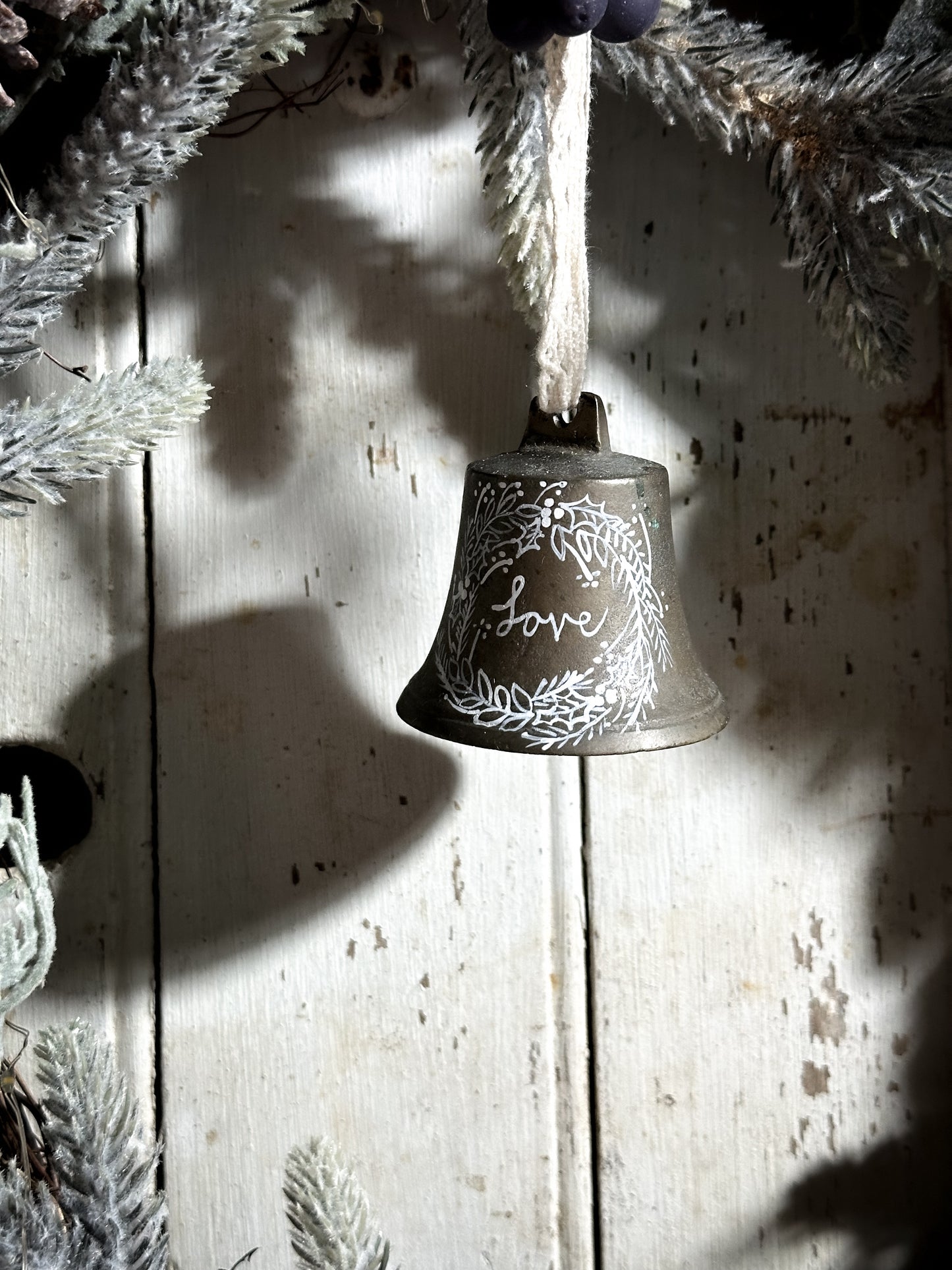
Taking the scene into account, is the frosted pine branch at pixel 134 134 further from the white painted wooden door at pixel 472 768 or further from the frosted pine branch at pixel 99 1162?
the frosted pine branch at pixel 99 1162

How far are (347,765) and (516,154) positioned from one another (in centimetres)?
41

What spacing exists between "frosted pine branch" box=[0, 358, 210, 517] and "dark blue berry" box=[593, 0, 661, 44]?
0.86ft

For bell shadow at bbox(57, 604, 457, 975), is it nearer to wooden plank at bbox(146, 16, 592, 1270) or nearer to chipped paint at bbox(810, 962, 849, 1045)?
wooden plank at bbox(146, 16, 592, 1270)

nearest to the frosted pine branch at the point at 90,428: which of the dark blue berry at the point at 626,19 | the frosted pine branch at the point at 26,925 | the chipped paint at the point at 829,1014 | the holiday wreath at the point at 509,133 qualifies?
the holiday wreath at the point at 509,133

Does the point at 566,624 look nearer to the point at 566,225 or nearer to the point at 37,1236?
the point at 566,225

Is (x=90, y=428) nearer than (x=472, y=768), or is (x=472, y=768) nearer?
(x=90, y=428)

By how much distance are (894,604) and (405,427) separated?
1.20 feet

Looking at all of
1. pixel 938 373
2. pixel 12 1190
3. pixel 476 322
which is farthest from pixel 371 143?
pixel 12 1190

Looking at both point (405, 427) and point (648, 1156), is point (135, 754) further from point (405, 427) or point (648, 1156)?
point (648, 1156)

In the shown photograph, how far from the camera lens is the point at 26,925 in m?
0.51

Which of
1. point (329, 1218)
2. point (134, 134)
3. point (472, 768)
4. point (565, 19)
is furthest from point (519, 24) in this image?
point (329, 1218)

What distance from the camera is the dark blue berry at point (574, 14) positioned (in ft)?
1.58

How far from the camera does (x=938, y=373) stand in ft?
2.40

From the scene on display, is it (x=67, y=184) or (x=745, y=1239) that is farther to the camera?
(x=745, y=1239)
